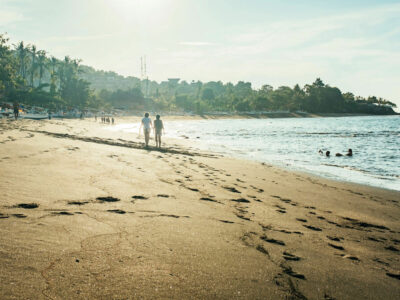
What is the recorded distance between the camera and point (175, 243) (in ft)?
9.76

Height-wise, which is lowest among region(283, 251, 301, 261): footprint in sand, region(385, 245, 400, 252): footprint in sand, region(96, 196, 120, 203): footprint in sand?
region(385, 245, 400, 252): footprint in sand

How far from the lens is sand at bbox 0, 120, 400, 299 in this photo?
84.9 inches

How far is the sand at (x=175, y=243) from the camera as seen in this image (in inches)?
84.9

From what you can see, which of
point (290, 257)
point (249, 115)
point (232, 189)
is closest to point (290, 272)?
point (290, 257)

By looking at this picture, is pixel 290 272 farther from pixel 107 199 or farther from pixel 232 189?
pixel 232 189

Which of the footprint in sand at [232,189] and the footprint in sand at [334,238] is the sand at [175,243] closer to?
the footprint in sand at [334,238]

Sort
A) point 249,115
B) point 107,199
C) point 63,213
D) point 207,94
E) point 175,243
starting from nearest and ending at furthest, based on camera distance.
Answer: point 175,243
point 63,213
point 107,199
point 249,115
point 207,94

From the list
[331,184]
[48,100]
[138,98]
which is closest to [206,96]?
[138,98]

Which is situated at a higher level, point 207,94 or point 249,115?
point 207,94

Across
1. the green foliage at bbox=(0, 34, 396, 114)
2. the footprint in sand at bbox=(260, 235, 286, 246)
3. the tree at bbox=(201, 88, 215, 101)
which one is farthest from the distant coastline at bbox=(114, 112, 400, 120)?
the footprint in sand at bbox=(260, 235, 286, 246)

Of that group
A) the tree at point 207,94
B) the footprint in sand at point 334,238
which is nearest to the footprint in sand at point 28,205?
the footprint in sand at point 334,238

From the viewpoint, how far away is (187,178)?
718 centimetres

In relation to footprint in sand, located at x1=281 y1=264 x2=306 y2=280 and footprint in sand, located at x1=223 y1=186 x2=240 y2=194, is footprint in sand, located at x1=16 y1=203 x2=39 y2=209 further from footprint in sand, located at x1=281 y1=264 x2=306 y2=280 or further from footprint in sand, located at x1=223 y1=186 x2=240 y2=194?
footprint in sand, located at x1=223 y1=186 x2=240 y2=194

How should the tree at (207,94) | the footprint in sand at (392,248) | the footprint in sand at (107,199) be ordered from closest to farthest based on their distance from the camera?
the footprint in sand at (392,248)
the footprint in sand at (107,199)
the tree at (207,94)
